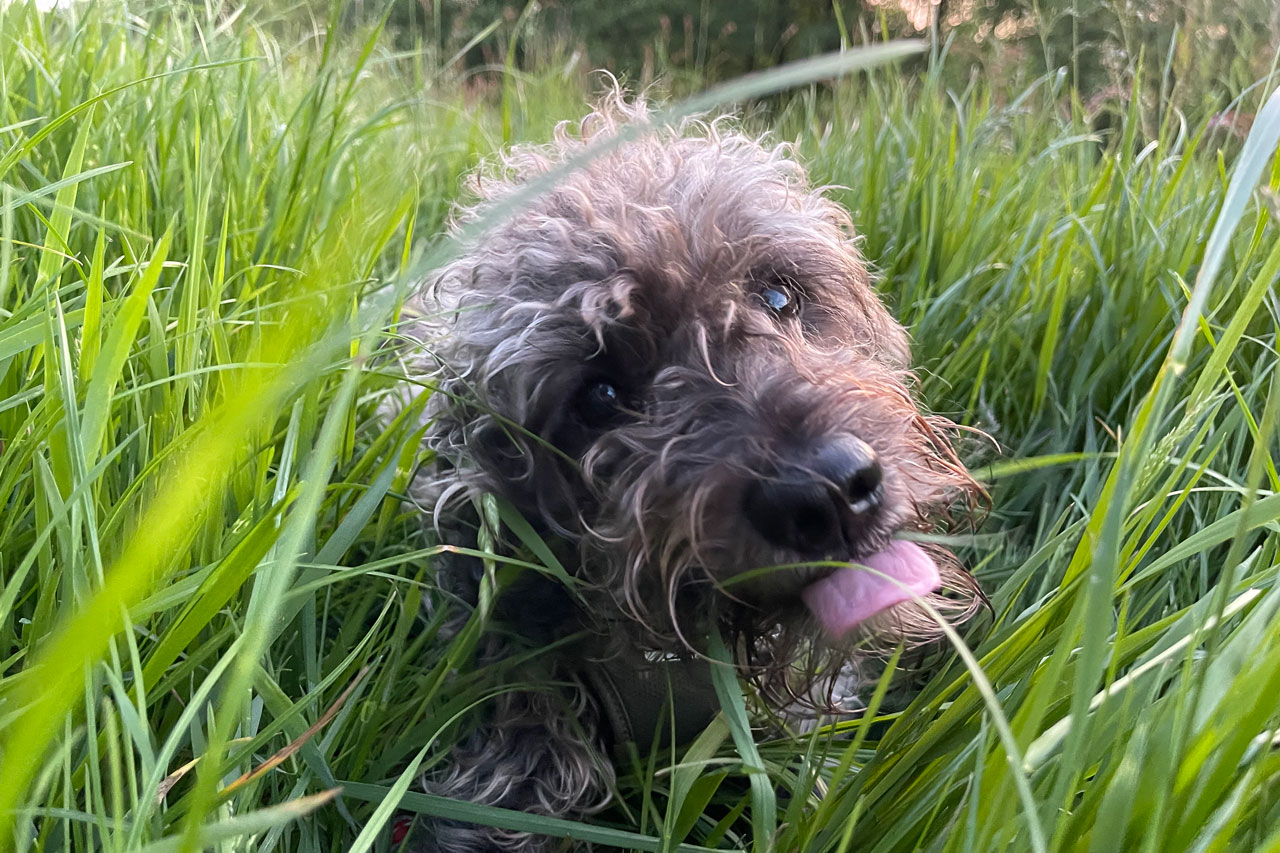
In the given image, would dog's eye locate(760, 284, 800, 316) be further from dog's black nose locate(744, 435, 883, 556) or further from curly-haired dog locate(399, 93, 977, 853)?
dog's black nose locate(744, 435, 883, 556)

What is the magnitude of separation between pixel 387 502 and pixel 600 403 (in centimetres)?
61

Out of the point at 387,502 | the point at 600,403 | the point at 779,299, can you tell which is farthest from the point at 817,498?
the point at 387,502

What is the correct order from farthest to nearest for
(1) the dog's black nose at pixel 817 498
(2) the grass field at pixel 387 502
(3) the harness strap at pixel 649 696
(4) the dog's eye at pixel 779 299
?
(4) the dog's eye at pixel 779 299 → (3) the harness strap at pixel 649 696 → (1) the dog's black nose at pixel 817 498 → (2) the grass field at pixel 387 502

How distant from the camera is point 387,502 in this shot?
2.13m

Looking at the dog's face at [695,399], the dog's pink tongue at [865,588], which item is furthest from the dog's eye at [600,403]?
the dog's pink tongue at [865,588]

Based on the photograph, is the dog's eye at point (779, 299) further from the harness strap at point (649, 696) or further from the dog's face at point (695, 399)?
the harness strap at point (649, 696)

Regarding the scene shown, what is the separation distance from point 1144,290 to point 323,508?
2.40m

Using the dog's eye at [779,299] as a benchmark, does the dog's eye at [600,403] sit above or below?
below

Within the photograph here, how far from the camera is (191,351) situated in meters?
1.73

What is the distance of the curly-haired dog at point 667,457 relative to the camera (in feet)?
5.19

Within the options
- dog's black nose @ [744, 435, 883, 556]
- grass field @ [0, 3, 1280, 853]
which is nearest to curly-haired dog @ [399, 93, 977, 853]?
dog's black nose @ [744, 435, 883, 556]

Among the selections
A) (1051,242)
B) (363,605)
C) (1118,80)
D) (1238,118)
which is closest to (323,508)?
(363,605)

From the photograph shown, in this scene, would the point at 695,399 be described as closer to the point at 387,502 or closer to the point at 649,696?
the point at 649,696

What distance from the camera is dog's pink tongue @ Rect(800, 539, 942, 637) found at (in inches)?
61.8
